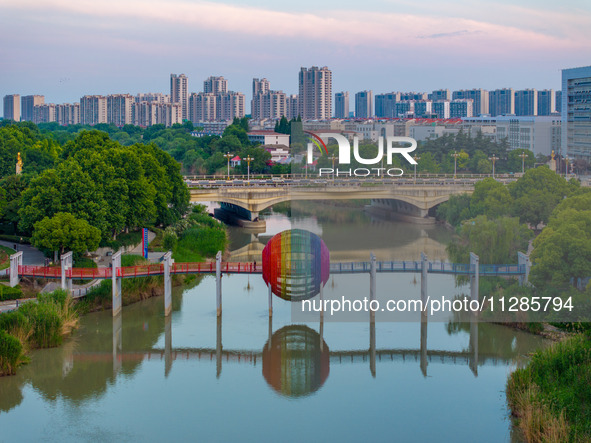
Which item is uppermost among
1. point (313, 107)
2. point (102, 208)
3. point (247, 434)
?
point (313, 107)

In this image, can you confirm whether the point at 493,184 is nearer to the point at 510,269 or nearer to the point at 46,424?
the point at 510,269

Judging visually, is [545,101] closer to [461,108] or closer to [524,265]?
[461,108]

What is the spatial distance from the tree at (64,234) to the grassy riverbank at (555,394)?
17.1 meters

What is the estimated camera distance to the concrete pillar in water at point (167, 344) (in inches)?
1085

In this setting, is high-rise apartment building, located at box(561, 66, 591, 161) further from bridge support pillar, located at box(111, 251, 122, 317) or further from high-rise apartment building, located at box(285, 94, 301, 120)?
high-rise apartment building, located at box(285, 94, 301, 120)

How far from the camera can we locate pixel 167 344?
2975 centimetres

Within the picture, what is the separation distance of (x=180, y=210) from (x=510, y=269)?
20744 mm

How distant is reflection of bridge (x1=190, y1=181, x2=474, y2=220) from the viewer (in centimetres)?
4991

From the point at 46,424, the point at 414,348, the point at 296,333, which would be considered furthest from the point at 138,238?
the point at 46,424

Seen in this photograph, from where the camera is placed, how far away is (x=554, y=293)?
31.5 meters

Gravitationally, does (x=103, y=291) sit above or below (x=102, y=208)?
below

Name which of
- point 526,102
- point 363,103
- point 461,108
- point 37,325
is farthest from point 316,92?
point 37,325

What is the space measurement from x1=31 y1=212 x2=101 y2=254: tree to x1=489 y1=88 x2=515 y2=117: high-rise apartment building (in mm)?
86893

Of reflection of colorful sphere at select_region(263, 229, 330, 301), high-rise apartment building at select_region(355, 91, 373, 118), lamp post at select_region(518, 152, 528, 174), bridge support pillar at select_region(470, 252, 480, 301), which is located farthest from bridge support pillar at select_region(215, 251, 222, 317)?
high-rise apartment building at select_region(355, 91, 373, 118)
